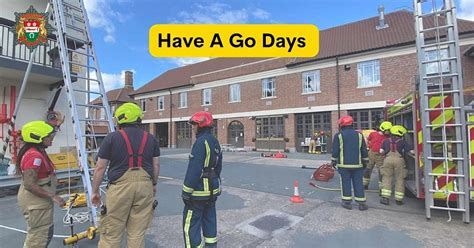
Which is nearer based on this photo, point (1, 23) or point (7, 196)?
point (7, 196)

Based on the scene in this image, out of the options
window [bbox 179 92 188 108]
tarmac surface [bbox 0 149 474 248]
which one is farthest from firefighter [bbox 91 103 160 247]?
window [bbox 179 92 188 108]

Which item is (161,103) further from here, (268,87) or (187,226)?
(187,226)

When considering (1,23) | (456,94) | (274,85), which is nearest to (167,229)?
(456,94)

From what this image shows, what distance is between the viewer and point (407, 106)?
579 centimetres

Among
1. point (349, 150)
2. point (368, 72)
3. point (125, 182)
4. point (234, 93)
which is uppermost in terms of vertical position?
point (368, 72)

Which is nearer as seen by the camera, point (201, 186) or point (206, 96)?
point (201, 186)

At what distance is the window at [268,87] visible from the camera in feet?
72.7

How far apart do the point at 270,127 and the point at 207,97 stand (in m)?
7.73

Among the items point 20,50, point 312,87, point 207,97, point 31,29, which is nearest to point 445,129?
point 31,29

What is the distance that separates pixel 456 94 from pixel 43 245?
6145 mm

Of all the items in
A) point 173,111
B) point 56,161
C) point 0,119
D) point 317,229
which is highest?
point 173,111

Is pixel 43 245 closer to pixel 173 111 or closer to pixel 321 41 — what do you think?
pixel 321 41

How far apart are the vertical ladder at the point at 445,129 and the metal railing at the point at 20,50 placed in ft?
29.9

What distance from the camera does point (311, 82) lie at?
20062 mm
